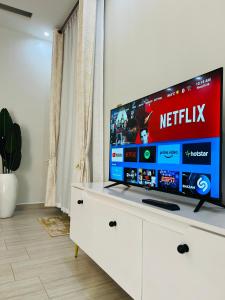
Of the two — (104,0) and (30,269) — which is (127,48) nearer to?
(104,0)

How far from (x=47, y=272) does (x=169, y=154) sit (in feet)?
4.26

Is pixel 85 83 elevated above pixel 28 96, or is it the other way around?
pixel 28 96

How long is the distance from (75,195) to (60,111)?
192 cm

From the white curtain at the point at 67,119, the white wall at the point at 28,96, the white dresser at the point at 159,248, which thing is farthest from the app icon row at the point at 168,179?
the white wall at the point at 28,96

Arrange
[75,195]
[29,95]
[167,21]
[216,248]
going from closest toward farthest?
[216,248]
[167,21]
[75,195]
[29,95]

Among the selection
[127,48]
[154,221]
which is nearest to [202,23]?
[127,48]

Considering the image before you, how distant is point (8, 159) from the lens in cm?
332

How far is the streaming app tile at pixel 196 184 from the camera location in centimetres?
102

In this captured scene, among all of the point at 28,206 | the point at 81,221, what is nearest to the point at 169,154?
the point at 81,221

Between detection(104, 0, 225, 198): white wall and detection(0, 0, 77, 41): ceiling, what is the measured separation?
3.16ft

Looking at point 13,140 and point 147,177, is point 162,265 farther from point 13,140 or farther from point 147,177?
point 13,140

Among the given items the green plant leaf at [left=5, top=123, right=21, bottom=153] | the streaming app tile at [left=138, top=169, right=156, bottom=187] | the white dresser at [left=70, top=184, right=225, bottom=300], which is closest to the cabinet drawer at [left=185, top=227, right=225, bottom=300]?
the white dresser at [left=70, top=184, right=225, bottom=300]

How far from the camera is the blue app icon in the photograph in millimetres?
1020

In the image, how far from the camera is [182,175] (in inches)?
45.7
